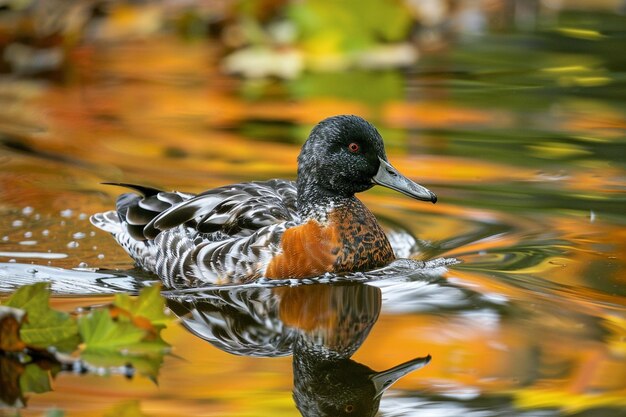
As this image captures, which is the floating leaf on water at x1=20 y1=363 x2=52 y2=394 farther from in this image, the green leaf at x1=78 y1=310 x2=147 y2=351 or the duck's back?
the duck's back

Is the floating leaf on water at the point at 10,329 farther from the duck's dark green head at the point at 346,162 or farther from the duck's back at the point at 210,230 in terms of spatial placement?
the duck's dark green head at the point at 346,162

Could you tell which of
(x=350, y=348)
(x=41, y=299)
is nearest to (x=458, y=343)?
(x=350, y=348)

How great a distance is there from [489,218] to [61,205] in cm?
312

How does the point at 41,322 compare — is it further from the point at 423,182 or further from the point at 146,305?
the point at 423,182

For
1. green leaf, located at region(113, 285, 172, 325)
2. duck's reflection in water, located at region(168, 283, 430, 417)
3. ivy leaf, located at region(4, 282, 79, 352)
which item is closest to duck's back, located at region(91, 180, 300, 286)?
duck's reflection in water, located at region(168, 283, 430, 417)

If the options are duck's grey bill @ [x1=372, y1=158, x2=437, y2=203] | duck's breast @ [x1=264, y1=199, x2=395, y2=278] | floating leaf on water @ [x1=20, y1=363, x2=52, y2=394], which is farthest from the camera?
duck's grey bill @ [x1=372, y1=158, x2=437, y2=203]

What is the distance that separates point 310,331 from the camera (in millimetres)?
6316

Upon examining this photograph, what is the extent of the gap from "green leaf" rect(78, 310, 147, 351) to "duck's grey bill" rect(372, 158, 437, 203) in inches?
93.8

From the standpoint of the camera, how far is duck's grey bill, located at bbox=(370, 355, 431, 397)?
17.7ft

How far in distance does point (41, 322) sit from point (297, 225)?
2.27 m

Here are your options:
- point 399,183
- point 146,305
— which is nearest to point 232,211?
point 399,183

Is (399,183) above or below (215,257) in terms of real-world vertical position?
above

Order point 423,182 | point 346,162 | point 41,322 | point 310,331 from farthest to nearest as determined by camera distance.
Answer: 1. point 423,182
2. point 346,162
3. point 310,331
4. point 41,322

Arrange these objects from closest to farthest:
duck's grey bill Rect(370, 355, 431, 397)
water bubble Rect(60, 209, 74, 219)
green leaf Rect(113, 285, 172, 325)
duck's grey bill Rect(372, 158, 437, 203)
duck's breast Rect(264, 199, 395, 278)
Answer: duck's grey bill Rect(370, 355, 431, 397) → green leaf Rect(113, 285, 172, 325) → duck's breast Rect(264, 199, 395, 278) → duck's grey bill Rect(372, 158, 437, 203) → water bubble Rect(60, 209, 74, 219)
